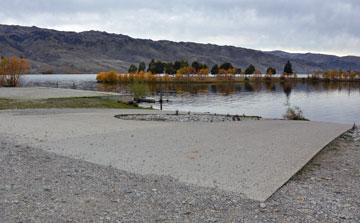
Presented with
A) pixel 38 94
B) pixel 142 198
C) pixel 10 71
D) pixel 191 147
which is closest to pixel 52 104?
pixel 38 94

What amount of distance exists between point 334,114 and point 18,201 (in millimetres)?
40252

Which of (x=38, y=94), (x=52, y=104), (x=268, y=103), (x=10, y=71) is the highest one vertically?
(x=10, y=71)

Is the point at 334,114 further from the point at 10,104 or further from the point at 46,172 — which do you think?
the point at 46,172

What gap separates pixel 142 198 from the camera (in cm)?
818

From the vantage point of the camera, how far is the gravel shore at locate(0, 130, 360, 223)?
7.17 metres

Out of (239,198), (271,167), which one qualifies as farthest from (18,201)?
(271,167)

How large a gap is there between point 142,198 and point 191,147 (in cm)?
617

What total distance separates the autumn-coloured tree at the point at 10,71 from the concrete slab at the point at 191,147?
4432 centimetres

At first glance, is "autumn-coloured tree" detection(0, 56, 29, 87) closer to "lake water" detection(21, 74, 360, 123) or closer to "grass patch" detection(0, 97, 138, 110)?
"lake water" detection(21, 74, 360, 123)

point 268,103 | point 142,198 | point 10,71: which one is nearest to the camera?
point 142,198

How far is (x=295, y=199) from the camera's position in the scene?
8.52 metres

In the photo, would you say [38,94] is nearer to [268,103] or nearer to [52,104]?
[52,104]

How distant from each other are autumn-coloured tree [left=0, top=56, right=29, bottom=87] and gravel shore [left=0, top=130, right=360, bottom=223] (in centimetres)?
5627

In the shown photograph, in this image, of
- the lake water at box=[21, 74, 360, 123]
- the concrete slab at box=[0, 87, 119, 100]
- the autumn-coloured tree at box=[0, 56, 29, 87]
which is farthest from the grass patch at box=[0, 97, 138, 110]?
the autumn-coloured tree at box=[0, 56, 29, 87]
